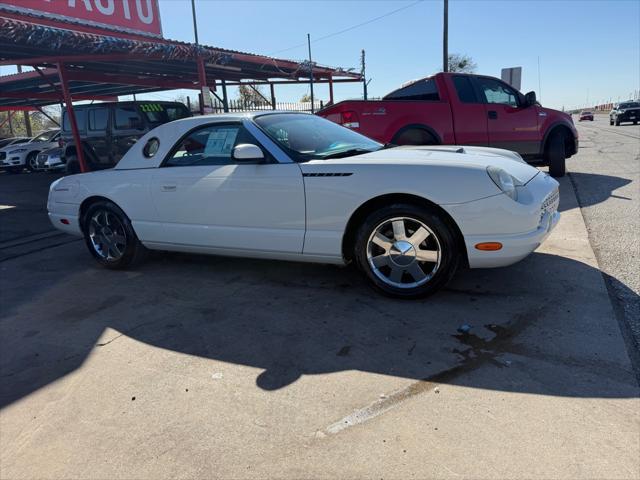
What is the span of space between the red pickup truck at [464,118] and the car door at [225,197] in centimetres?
378

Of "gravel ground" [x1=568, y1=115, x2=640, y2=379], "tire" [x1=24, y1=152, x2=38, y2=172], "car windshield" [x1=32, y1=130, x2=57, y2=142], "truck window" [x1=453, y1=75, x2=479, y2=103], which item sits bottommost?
"gravel ground" [x1=568, y1=115, x2=640, y2=379]

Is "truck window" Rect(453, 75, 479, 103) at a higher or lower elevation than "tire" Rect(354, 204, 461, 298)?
higher

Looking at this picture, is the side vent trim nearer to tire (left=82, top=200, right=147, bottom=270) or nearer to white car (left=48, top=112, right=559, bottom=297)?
white car (left=48, top=112, right=559, bottom=297)

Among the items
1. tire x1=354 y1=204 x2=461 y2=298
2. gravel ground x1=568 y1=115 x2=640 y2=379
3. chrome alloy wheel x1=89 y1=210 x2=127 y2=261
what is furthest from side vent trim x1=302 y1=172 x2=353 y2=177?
chrome alloy wheel x1=89 y1=210 x2=127 y2=261

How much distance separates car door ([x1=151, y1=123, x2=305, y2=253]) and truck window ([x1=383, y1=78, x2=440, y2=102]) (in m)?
4.89

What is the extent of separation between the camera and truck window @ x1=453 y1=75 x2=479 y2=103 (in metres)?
8.08

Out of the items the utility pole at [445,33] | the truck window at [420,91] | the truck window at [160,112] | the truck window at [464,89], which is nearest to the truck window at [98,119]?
the truck window at [160,112]

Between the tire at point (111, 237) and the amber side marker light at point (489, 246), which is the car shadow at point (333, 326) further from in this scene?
the amber side marker light at point (489, 246)

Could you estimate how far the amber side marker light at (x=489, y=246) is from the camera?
3.35 meters

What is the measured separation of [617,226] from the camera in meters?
5.26

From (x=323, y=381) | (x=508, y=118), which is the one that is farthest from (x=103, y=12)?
(x=323, y=381)

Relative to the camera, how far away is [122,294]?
4.33 meters

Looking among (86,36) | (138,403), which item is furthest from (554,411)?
(86,36)

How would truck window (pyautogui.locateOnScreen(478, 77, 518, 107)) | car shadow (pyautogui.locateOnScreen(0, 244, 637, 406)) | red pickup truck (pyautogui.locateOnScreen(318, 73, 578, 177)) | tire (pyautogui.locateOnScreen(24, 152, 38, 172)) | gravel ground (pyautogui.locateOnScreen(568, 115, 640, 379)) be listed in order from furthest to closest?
tire (pyautogui.locateOnScreen(24, 152, 38, 172))
truck window (pyautogui.locateOnScreen(478, 77, 518, 107))
red pickup truck (pyautogui.locateOnScreen(318, 73, 578, 177))
gravel ground (pyautogui.locateOnScreen(568, 115, 640, 379))
car shadow (pyautogui.locateOnScreen(0, 244, 637, 406))
